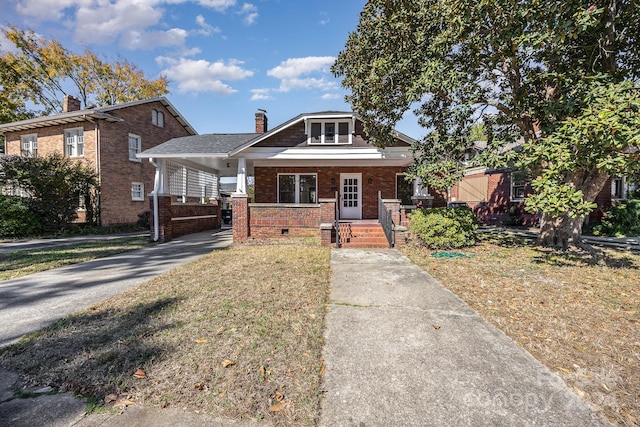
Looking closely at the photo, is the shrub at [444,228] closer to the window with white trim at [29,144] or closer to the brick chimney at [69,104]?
the brick chimney at [69,104]

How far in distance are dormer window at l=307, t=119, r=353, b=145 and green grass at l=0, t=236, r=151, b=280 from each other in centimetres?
733

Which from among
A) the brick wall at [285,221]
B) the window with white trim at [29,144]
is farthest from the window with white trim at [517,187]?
the window with white trim at [29,144]

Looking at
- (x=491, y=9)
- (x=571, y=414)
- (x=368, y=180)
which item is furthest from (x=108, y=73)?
(x=571, y=414)

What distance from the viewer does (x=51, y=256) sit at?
25.7ft

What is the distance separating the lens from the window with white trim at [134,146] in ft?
54.6

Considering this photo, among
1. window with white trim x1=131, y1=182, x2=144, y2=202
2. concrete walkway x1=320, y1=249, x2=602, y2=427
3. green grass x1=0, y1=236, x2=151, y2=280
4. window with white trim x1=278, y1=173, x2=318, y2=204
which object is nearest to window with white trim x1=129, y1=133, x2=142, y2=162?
window with white trim x1=131, y1=182, x2=144, y2=202

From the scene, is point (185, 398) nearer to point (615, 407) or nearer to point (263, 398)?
point (263, 398)

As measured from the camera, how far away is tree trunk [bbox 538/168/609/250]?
7.36 meters

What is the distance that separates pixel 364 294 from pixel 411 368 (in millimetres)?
1970

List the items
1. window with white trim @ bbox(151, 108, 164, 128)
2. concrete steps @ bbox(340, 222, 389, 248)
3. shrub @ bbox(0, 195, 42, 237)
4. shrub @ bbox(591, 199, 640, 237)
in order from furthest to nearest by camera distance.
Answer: window with white trim @ bbox(151, 108, 164, 128) → shrub @ bbox(0, 195, 42, 237) → shrub @ bbox(591, 199, 640, 237) → concrete steps @ bbox(340, 222, 389, 248)

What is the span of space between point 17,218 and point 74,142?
224 inches

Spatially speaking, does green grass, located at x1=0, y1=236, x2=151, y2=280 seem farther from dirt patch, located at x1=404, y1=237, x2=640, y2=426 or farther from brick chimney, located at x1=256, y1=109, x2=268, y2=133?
dirt patch, located at x1=404, y1=237, x2=640, y2=426

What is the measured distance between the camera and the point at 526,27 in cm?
584

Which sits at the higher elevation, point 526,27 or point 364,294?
point 526,27
